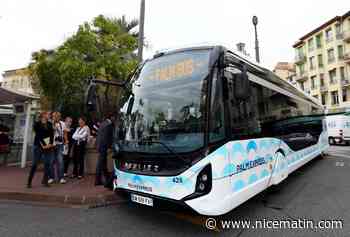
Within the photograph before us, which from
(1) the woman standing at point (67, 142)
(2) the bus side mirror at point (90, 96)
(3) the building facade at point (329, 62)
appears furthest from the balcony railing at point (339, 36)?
(2) the bus side mirror at point (90, 96)

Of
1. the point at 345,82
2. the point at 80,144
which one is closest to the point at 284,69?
the point at 345,82

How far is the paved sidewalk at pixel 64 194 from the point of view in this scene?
5227mm

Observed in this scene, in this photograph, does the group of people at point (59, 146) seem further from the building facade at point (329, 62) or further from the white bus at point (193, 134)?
the building facade at point (329, 62)

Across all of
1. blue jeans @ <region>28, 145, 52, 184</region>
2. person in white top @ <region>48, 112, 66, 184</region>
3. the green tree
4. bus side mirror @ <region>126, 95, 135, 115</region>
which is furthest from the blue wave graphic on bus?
the green tree

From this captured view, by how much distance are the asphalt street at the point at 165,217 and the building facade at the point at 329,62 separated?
34386 mm

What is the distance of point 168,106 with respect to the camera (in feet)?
12.6

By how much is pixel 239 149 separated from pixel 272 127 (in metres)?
1.77

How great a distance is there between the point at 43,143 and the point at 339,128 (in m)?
23.3

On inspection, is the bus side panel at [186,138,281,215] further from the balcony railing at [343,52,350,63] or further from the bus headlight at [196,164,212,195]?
the balcony railing at [343,52,350,63]

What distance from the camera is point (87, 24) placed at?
31.0 ft

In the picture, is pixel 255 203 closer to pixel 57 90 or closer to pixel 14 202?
pixel 14 202

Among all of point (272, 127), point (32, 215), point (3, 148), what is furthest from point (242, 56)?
point (3, 148)

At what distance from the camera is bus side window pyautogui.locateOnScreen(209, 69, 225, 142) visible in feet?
11.4

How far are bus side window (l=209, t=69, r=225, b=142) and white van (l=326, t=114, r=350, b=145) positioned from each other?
21518mm
